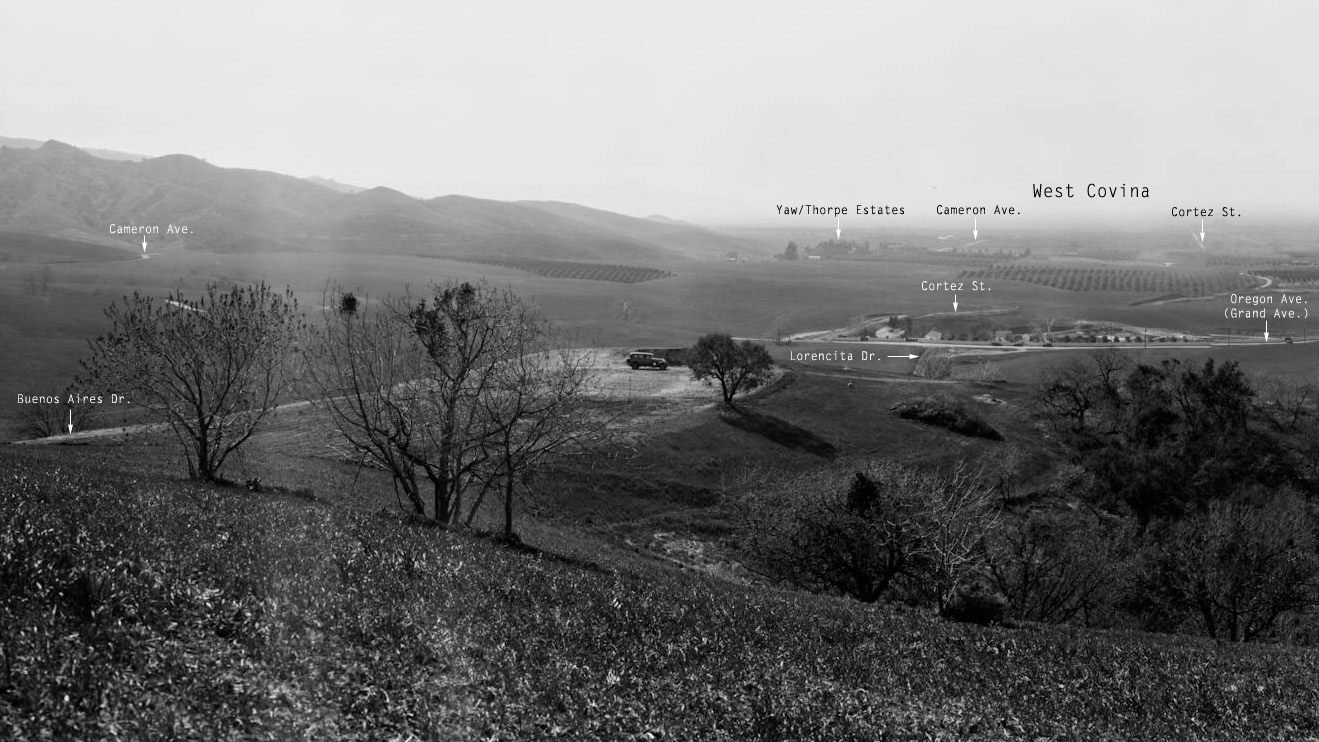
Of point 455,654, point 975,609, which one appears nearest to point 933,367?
point 975,609

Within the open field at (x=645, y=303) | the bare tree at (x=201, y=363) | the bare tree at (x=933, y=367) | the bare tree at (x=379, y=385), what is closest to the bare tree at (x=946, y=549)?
the bare tree at (x=379, y=385)

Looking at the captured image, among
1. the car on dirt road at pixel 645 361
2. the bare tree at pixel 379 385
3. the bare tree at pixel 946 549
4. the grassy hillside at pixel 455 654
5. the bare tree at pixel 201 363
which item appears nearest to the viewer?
the grassy hillside at pixel 455 654

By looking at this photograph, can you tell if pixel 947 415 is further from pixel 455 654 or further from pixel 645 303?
pixel 645 303

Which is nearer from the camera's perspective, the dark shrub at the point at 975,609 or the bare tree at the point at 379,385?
the dark shrub at the point at 975,609

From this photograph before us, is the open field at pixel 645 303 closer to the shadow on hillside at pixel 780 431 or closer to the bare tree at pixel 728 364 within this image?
the bare tree at pixel 728 364

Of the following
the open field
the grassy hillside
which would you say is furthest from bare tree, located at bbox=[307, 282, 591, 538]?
the open field

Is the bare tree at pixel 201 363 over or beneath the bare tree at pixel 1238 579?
over
